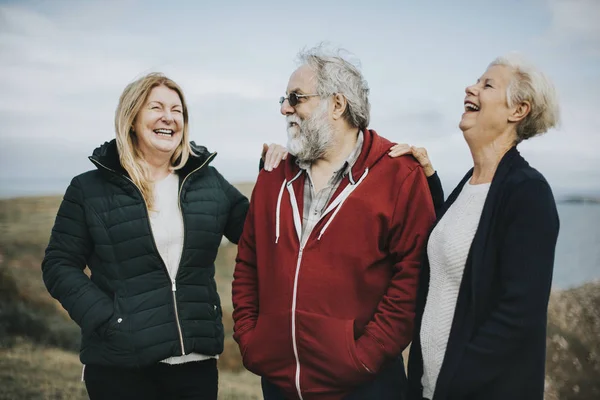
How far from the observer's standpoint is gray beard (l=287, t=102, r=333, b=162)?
8.09 ft

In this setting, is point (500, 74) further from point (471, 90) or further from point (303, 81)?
point (303, 81)

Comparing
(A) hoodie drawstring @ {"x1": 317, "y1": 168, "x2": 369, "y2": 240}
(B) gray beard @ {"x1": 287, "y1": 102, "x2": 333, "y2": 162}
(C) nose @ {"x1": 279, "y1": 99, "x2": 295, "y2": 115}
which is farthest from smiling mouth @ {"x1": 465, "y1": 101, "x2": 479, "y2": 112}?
(C) nose @ {"x1": 279, "y1": 99, "x2": 295, "y2": 115}

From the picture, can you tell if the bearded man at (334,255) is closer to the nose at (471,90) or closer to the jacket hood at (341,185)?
the jacket hood at (341,185)

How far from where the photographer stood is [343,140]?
254 centimetres

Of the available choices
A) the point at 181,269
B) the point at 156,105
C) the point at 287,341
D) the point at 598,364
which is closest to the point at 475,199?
the point at 287,341

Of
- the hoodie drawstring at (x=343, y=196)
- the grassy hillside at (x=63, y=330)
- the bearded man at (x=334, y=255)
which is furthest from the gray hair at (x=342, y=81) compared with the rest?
the grassy hillside at (x=63, y=330)

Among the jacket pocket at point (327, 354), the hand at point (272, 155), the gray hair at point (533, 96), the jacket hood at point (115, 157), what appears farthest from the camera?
the hand at point (272, 155)

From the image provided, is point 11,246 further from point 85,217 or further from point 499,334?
point 499,334

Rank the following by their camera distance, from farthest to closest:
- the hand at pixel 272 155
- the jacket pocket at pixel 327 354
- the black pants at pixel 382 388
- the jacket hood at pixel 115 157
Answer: the hand at pixel 272 155, the jacket hood at pixel 115 157, the black pants at pixel 382 388, the jacket pocket at pixel 327 354

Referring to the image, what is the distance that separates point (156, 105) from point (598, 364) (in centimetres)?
596

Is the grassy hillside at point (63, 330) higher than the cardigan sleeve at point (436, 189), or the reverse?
the cardigan sleeve at point (436, 189)

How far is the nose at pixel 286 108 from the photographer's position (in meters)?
2.55

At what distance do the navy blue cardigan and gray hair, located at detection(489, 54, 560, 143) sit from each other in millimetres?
136

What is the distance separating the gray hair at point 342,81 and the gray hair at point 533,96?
74 cm
